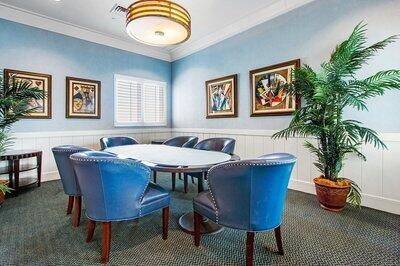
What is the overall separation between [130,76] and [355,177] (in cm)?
491

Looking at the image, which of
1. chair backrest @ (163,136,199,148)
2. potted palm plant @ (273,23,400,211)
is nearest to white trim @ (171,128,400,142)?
potted palm plant @ (273,23,400,211)

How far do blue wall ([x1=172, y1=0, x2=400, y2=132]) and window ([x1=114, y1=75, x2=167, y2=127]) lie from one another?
0.57 metres

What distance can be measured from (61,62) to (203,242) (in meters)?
4.30

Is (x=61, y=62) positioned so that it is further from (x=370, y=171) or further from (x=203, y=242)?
(x=370, y=171)

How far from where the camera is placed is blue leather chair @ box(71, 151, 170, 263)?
1647mm

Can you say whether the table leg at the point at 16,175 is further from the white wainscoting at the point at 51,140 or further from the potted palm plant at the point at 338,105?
the potted palm plant at the point at 338,105

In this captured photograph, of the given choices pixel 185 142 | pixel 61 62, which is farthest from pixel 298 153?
pixel 61 62

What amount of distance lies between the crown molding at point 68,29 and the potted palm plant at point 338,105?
401cm

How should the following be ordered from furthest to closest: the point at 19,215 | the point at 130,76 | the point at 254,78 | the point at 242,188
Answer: the point at 130,76, the point at 254,78, the point at 19,215, the point at 242,188

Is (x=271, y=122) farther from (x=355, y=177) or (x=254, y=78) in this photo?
(x=355, y=177)

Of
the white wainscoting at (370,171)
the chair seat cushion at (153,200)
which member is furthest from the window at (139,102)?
the chair seat cushion at (153,200)

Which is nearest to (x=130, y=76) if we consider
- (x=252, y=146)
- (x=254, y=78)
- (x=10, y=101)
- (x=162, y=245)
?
(x=10, y=101)

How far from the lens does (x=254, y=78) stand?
160 inches

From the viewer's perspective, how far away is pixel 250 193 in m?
1.52
